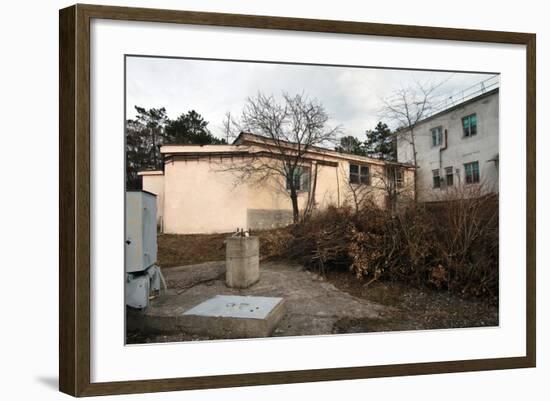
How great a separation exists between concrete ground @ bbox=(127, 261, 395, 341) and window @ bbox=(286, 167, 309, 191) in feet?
2.29

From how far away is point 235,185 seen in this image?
434cm

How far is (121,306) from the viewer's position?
3.93 m

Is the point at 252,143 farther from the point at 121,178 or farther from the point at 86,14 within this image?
the point at 86,14

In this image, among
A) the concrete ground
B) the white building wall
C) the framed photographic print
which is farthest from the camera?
the white building wall

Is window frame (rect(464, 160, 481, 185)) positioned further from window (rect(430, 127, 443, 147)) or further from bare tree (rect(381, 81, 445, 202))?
bare tree (rect(381, 81, 445, 202))

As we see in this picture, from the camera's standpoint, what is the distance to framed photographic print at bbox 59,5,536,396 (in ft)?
12.8

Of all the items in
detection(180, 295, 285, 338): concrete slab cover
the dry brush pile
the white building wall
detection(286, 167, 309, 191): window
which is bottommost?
detection(180, 295, 285, 338): concrete slab cover

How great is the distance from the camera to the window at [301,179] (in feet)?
14.6

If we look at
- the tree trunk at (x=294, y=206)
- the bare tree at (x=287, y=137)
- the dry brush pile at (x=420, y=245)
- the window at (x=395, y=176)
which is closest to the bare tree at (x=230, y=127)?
the bare tree at (x=287, y=137)

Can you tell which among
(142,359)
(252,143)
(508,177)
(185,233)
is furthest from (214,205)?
(508,177)

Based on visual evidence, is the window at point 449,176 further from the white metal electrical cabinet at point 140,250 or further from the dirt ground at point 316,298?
the white metal electrical cabinet at point 140,250

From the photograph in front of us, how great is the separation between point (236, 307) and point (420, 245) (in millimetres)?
1869

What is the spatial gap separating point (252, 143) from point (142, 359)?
2.02 metres

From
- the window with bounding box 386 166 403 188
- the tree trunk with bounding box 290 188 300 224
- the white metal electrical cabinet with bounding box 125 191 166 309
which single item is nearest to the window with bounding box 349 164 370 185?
the window with bounding box 386 166 403 188
